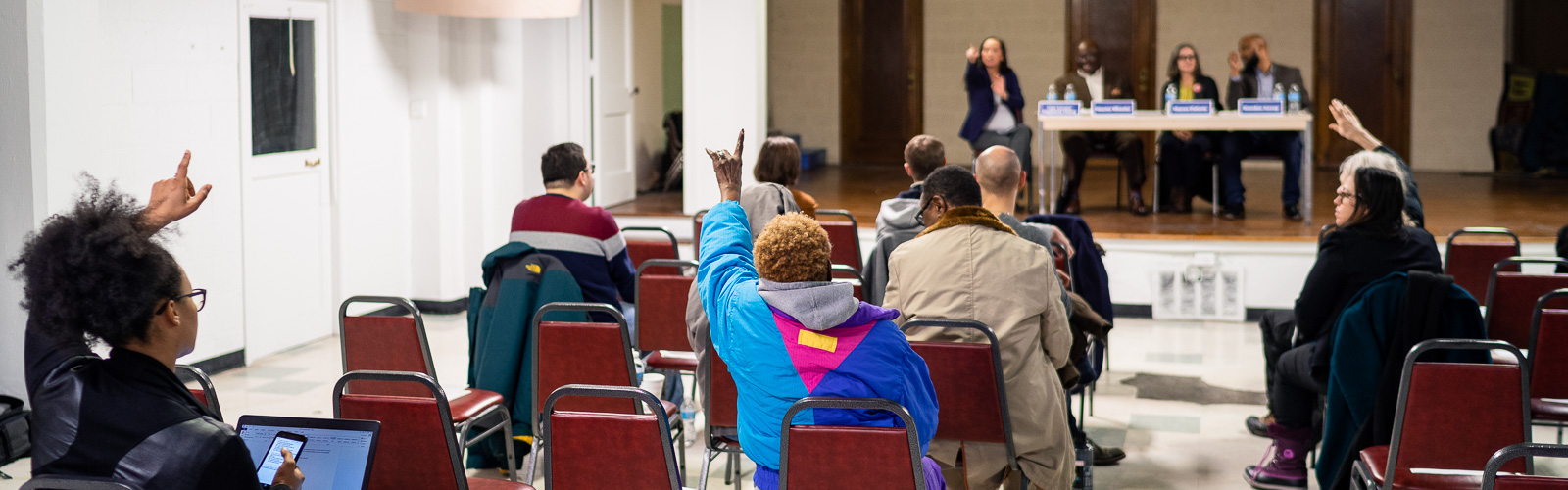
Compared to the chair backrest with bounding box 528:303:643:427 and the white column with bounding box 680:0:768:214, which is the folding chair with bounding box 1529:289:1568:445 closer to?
the chair backrest with bounding box 528:303:643:427

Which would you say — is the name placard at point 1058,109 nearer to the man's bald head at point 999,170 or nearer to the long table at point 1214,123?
the long table at point 1214,123

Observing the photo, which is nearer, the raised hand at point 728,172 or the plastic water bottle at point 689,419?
the raised hand at point 728,172

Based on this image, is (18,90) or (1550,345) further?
(18,90)

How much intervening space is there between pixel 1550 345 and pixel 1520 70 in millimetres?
9134

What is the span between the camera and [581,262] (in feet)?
13.7

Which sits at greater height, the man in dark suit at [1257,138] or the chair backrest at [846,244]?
the man in dark suit at [1257,138]

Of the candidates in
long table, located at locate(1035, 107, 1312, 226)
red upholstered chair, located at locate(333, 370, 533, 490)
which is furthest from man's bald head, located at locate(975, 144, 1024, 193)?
long table, located at locate(1035, 107, 1312, 226)

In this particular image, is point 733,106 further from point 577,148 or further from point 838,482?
point 838,482

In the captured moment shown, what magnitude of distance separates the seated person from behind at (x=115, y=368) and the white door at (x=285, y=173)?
169 inches

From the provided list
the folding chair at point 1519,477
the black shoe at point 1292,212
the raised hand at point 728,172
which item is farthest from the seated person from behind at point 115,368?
Result: the black shoe at point 1292,212

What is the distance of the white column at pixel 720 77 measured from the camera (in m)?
7.92

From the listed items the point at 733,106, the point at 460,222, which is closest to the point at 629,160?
the point at 733,106

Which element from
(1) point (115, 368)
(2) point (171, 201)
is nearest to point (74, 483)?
(1) point (115, 368)

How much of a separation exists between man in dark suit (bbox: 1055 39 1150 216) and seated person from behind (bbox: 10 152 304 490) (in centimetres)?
682
